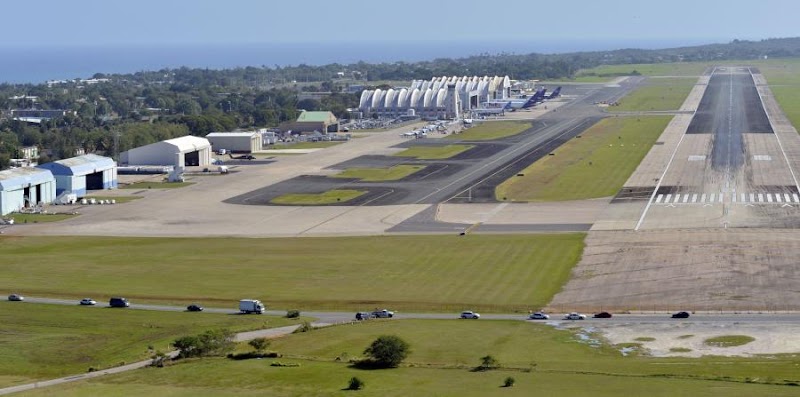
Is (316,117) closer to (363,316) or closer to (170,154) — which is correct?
(170,154)

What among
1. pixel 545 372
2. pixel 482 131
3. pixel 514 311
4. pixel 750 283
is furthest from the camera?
pixel 482 131

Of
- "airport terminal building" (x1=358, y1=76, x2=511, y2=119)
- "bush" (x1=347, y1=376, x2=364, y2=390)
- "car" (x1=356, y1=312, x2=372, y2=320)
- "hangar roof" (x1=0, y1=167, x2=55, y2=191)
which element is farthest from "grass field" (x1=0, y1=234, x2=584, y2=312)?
"airport terminal building" (x1=358, y1=76, x2=511, y2=119)

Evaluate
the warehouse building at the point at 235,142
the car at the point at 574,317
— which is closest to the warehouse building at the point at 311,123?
the warehouse building at the point at 235,142

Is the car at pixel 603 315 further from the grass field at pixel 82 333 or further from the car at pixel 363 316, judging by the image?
the grass field at pixel 82 333

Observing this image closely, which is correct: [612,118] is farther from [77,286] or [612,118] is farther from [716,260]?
[77,286]

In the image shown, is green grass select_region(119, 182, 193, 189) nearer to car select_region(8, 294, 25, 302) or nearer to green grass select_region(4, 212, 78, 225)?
green grass select_region(4, 212, 78, 225)

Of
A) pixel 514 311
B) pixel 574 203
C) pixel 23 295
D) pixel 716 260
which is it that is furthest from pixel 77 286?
pixel 574 203

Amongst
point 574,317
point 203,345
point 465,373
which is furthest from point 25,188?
point 465,373
